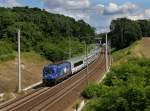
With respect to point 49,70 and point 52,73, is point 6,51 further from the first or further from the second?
point 52,73

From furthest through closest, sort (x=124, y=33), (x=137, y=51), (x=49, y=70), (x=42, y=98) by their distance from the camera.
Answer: (x=124, y=33) → (x=137, y=51) → (x=49, y=70) → (x=42, y=98)

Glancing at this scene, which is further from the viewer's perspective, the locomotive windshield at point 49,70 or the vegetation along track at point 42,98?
the locomotive windshield at point 49,70

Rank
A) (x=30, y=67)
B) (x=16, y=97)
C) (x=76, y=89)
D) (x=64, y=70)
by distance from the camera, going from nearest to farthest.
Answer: (x=16, y=97), (x=76, y=89), (x=64, y=70), (x=30, y=67)

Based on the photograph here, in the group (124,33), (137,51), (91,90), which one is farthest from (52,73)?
(124,33)

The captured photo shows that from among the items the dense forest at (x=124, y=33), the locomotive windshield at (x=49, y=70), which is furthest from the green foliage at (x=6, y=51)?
the dense forest at (x=124, y=33)

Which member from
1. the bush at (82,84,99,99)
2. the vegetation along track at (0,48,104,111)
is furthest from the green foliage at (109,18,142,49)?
the bush at (82,84,99,99)

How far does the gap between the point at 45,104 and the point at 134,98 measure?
117ft

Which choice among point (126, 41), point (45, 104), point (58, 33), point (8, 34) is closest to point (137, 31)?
point (126, 41)

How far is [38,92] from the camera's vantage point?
6800cm

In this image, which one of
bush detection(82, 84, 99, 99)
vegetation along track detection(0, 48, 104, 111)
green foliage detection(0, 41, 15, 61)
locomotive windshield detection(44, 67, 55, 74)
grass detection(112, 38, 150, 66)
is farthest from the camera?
grass detection(112, 38, 150, 66)

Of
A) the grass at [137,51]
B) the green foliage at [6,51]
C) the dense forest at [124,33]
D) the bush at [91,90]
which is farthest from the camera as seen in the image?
the dense forest at [124,33]

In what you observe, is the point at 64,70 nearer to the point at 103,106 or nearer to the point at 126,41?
the point at 103,106

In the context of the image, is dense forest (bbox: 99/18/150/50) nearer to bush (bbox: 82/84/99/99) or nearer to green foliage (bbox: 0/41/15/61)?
green foliage (bbox: 0/41/15/61)

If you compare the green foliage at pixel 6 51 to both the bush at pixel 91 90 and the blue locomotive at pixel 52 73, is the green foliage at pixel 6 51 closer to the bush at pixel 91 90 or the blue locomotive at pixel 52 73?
the blue locomotive at pixel 52 73
